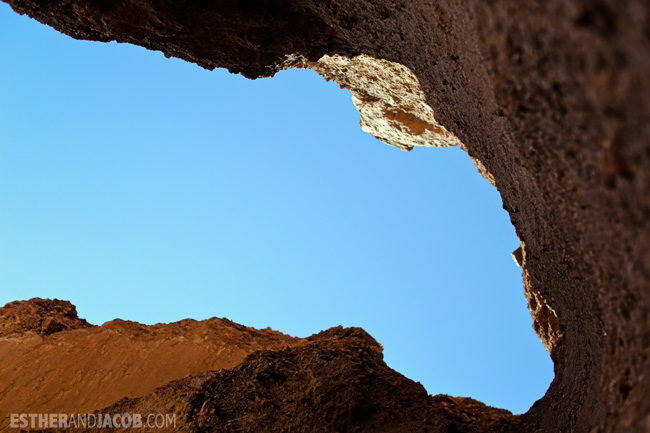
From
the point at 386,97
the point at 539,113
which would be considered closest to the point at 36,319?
the point at 386,97

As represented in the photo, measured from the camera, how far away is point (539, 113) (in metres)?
1.56

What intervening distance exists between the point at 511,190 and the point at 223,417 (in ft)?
8.31

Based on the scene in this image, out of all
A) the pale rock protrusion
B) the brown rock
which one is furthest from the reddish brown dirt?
the pale rock protrusion

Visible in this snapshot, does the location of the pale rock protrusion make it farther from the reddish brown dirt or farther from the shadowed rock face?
the reddish brown dirt

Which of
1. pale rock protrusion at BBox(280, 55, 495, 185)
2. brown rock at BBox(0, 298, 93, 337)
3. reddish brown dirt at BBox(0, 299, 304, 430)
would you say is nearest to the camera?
reddish brown dirt at BBox(0, 299, 304, 430)

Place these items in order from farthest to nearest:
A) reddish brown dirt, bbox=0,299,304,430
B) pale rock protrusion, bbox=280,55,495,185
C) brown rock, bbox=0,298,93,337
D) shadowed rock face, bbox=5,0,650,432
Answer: pale rock protrusion, bbox=280,55,495,185 → brown rock, bbox=0,298,93,337 → reddish brown dirt, bbox=0,299,304,430 → shadowed rock face, bbox=5,0,650,432

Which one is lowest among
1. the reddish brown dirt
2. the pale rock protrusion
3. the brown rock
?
the reddish brown dirt

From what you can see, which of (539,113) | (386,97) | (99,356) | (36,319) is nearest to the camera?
(539,113)

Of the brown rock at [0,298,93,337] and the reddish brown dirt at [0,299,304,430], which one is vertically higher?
the brown rock at [0,298,93,337]

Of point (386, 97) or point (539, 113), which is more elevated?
point (386, 97)

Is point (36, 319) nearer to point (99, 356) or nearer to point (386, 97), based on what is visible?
point (99, 356)

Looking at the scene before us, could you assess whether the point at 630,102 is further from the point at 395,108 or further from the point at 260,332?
the point at 395,108

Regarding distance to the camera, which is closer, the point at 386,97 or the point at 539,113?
the point at 539,113

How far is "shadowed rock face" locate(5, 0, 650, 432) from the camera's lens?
43.9 inches
